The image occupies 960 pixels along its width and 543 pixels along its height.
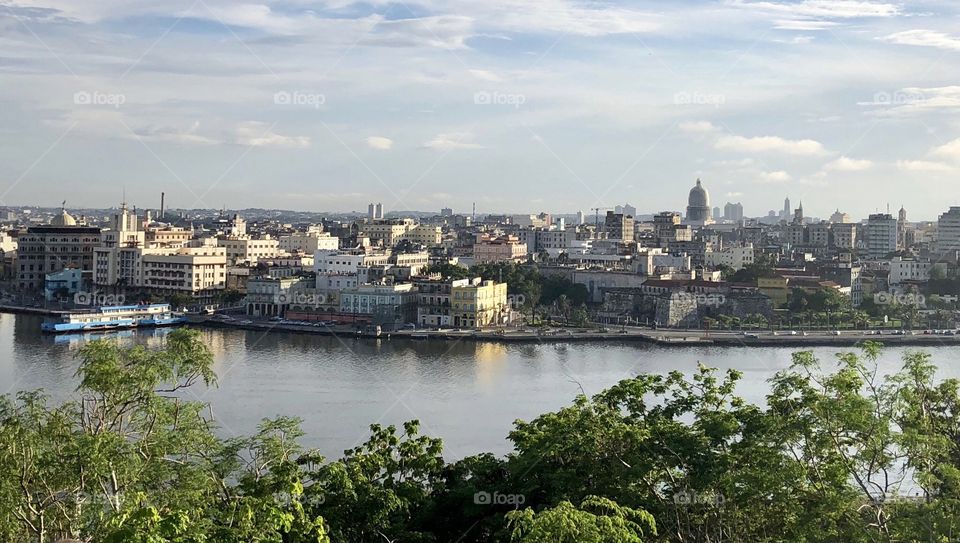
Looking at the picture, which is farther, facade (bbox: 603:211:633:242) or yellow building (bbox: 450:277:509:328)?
facade (bbox: 603:211:633:242)

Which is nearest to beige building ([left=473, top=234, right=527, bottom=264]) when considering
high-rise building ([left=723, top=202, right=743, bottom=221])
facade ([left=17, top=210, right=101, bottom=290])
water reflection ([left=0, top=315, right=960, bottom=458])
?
facade ([left=17, top=210, right=101, bottom=290])

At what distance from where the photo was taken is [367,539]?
412 cm

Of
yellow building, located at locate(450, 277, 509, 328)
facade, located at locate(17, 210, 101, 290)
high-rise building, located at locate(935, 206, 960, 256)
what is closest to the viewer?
yellow building, located at locate(450, 277, 509, 328)

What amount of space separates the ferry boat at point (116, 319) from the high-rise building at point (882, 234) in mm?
19464

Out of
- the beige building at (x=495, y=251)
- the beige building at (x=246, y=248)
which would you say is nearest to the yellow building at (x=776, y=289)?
the beige building at (x=495, y=251)

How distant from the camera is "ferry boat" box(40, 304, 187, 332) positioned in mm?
14875

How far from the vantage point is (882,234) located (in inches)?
1137

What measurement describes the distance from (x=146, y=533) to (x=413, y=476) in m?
2.39

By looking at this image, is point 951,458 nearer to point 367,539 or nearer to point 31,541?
point 367,539

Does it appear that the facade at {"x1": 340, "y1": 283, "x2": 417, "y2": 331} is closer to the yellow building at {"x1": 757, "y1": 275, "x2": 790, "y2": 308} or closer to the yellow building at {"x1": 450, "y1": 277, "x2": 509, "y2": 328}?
the yellow building at {"x1": 450, "y1": 277, "x2": 509, "y2": 328}

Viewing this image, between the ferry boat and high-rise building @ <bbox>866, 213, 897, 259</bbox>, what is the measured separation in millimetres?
19464

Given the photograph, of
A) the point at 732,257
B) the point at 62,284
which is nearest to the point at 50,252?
the point at 62,284

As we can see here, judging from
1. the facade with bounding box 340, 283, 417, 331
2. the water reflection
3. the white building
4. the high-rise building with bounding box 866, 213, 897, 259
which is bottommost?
the water reflection

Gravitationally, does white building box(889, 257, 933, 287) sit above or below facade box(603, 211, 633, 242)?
below
